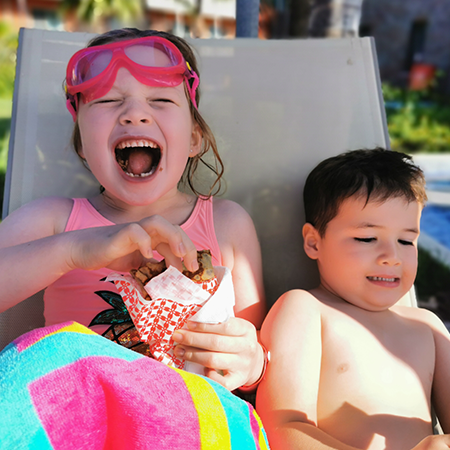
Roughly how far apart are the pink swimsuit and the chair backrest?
319 mm

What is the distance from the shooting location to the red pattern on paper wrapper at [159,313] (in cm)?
111

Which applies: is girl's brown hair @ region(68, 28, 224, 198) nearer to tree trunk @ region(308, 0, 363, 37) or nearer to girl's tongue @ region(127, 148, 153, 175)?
girl's tongue @ region(127, 148, 153, 175)

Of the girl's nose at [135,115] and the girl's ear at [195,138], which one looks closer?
the girl's nose at [135,115]

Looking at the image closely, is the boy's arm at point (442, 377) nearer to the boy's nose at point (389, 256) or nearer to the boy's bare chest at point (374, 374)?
the boy's bare chest at point (374, 374)

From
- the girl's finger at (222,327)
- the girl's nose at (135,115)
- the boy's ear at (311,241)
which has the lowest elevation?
the girl's finger at (222,327)

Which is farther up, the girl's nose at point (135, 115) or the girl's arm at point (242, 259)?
the girl's nose at point (135, 115)

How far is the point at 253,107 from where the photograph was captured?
1941 millimetres

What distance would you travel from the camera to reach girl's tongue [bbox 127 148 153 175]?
4.87ft

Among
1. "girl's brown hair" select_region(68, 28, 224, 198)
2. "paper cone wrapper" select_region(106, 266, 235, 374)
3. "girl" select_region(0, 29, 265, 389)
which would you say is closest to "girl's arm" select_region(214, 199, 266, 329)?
"girl" select_region(0, 29, 265, 389)

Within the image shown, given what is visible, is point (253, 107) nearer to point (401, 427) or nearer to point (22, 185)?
point (22, 185)

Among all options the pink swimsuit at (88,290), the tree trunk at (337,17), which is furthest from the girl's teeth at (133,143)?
the tree trunk at (337,17)

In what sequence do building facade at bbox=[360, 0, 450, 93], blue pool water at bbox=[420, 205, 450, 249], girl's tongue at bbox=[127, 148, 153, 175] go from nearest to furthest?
1. girl's tongue at bbox=[127, 148, 153, 175]
2. blue pool water at bbox=[420, 205, 450, 249]
3. building facade at bbox=[360, 0, 450, 93]

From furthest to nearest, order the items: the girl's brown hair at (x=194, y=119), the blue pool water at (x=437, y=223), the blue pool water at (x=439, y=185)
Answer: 1. the blue pool water at (x=439, y=185)
2. the blue pool water at (x=437, y=223)
3. the girl's brown hair at (x=194, y=119)

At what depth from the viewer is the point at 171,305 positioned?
112 cm
